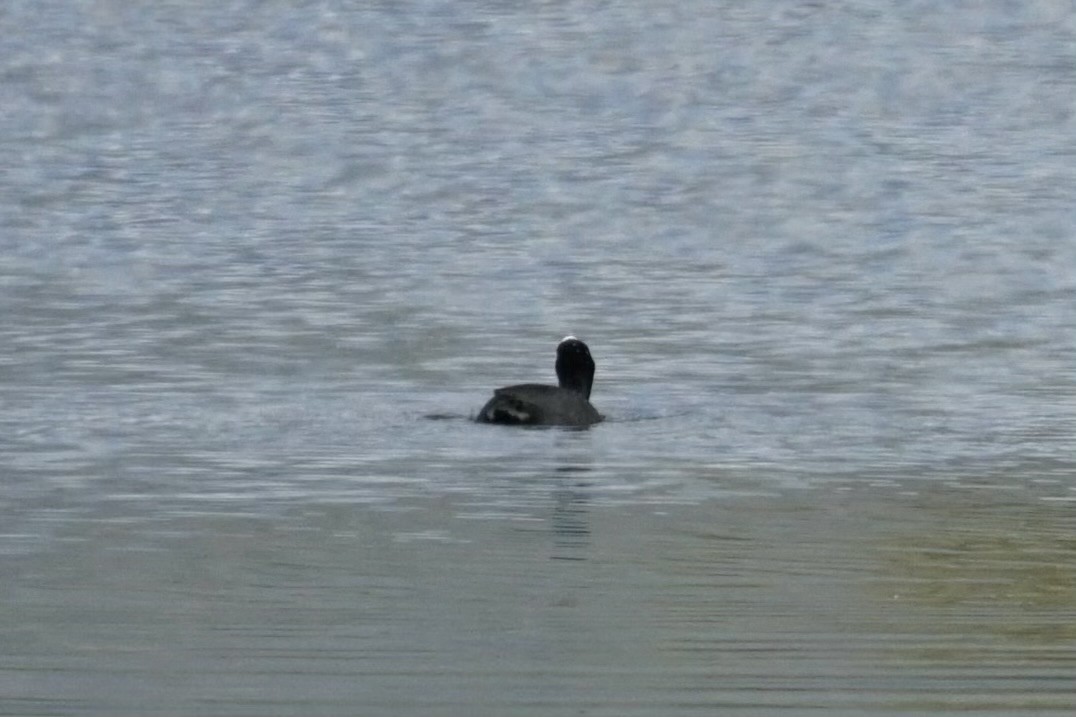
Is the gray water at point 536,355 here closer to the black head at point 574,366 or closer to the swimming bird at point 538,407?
the swimming bird at point 538,407

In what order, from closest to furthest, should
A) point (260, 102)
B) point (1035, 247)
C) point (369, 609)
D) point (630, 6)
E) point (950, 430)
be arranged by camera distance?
point (369, 609) < point (950, 430) < point (1035, 247) < point (260, 102) < point (630, 6)

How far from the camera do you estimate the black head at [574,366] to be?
19.6 m

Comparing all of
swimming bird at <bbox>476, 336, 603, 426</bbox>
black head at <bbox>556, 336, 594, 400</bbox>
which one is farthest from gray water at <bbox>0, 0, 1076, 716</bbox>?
black head at <bbox>556, 336, 594, 400</bbox>

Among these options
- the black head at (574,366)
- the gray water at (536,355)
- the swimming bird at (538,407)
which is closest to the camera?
the gray water at (536,355)

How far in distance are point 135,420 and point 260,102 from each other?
2447 cm

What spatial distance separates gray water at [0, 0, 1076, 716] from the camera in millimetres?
10867

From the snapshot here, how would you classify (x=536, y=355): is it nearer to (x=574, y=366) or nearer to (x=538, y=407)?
(x=574, y=366)

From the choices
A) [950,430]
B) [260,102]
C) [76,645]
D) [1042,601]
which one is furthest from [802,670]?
[260,102]

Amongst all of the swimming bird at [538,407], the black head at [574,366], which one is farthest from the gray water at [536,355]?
the black head at [574,366]

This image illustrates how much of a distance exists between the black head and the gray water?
1.67 feet

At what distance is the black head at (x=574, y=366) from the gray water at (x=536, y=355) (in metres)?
0.51

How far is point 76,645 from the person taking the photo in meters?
10.8

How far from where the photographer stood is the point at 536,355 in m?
22.8

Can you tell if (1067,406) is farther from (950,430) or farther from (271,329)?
(271,329)
